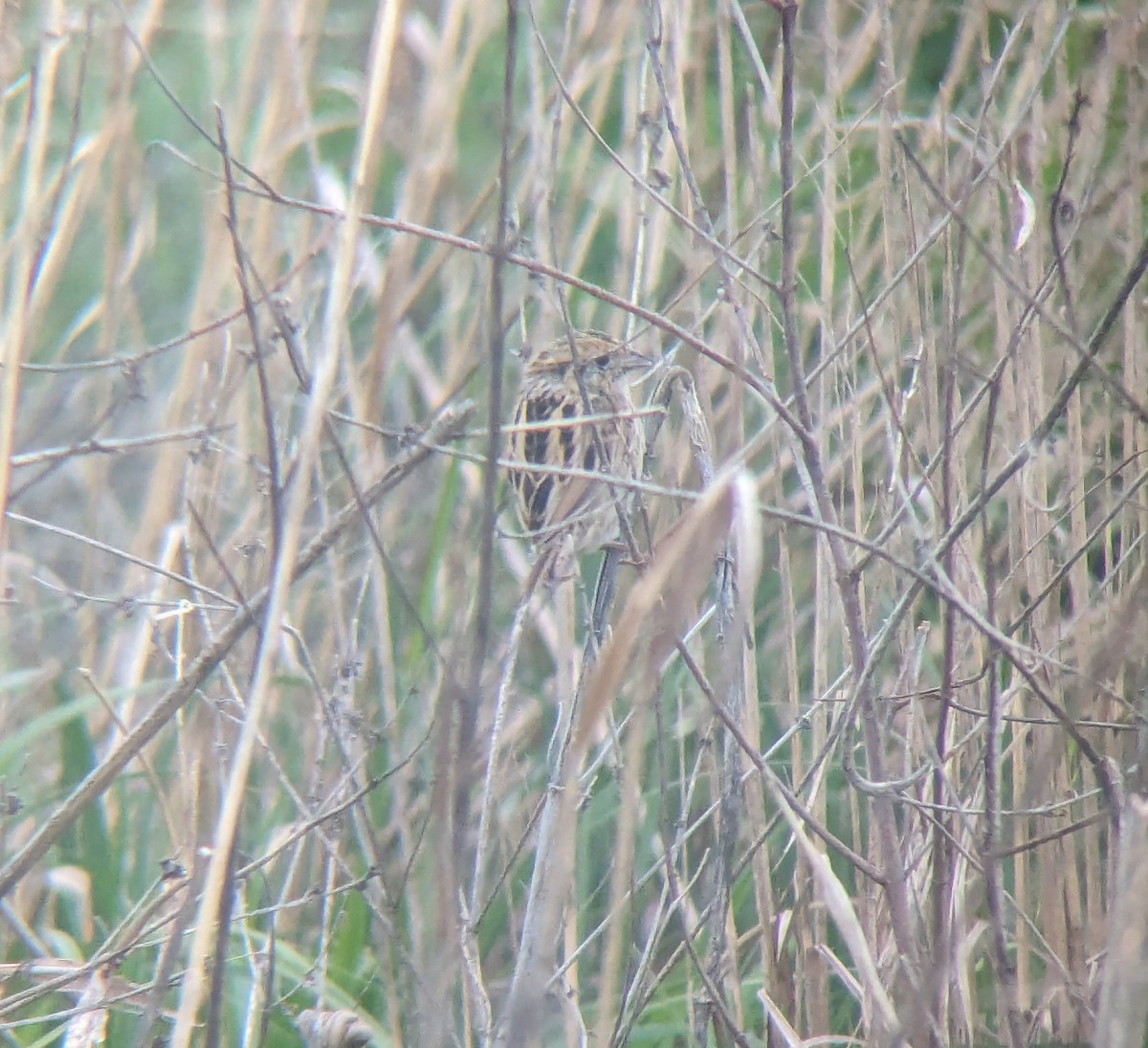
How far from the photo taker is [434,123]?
10.8 ft

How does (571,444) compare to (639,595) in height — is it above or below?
above

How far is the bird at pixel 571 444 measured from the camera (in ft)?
8.75

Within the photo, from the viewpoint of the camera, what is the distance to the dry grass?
1776 millimetres

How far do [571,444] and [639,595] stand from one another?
238 cm

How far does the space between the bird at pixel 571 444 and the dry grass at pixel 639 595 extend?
0.42 ft

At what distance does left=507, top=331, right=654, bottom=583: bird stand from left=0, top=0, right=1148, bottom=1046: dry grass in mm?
129

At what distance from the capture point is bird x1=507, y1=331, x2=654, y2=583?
8.75 feet

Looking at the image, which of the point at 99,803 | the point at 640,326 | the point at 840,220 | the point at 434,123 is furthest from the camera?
the point at 840,220

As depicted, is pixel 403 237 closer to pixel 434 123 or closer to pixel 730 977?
pixel 434 123

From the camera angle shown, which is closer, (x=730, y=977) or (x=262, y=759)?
(x=730, y=977)

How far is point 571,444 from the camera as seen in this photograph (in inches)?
143

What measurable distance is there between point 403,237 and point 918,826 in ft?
5.44

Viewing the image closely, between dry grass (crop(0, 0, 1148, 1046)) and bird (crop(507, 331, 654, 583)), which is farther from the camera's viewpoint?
bird (crop(507, 331, 654, 583))

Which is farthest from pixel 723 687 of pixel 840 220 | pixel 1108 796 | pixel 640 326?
pixel 840 220
